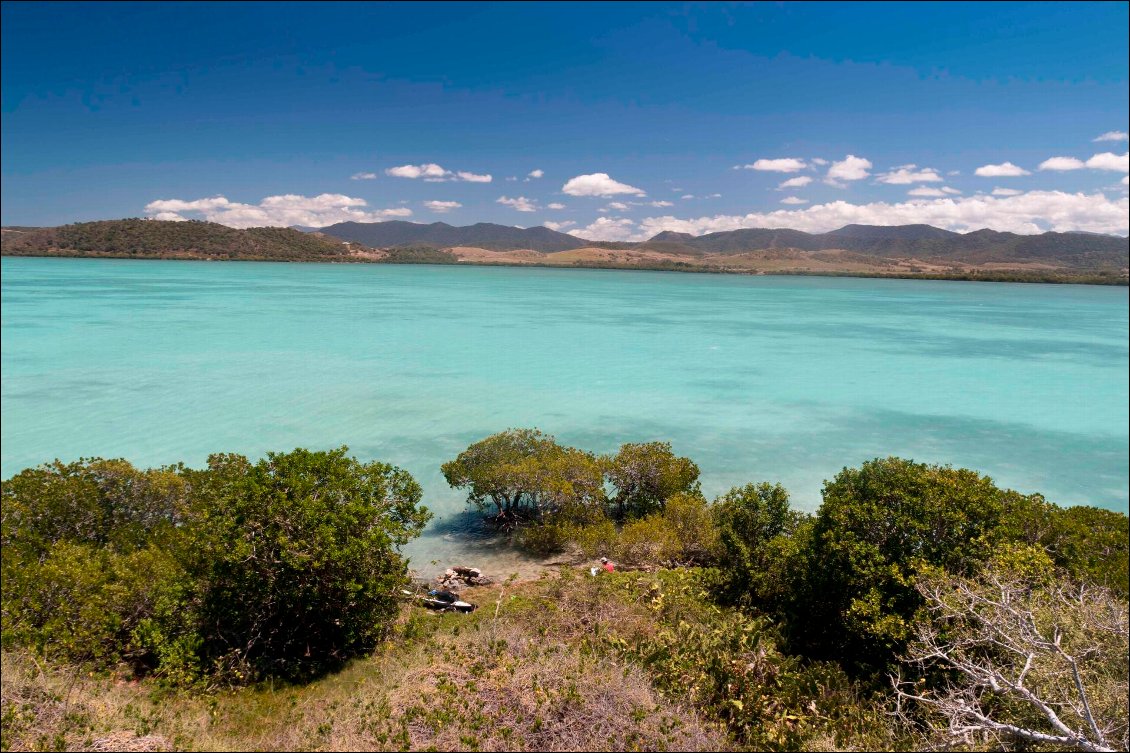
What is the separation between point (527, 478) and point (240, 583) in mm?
8465

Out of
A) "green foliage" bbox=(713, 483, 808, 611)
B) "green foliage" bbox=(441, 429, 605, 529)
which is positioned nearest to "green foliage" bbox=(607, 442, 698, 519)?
"green foliage" bbox=(441, 429, 605, 529)

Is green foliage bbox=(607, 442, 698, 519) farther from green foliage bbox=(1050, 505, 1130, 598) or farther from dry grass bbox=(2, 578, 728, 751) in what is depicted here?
green foliage bbox=(1050, 505, 1130, 598)

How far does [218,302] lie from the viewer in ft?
239

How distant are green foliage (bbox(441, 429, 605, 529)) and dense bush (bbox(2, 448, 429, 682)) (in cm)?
600

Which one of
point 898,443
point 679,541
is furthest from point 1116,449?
point 679,541

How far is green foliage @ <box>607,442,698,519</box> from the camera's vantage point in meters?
17.9

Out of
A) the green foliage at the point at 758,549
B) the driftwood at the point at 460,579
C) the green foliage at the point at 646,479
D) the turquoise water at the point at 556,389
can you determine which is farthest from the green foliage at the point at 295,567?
the green foliage at the point at 646,479

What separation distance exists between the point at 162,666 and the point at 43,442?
67.0 feet

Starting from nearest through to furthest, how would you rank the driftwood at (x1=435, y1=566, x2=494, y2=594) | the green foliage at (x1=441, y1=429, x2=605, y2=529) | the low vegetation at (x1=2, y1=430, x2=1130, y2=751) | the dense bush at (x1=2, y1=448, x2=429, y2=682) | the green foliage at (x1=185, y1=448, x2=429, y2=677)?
the low vegetation at (x1=2, y1=430, x2=1130, y2=751) → the dense bush at (x1=2, y1=448, x2=429, y2=682) → the green foliage at (x1=185, y1=448, x2=429, y2=677) → the driftwood at (x1=435, y1=566, x2=494, y2=594) → the green foliage at (x1=441, y1=429, x2=605, y2=529)

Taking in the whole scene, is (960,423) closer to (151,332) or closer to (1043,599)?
(1043,599)

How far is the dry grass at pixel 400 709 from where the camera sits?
7.30 meters

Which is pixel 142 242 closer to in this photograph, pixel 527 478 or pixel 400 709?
pixel 527 478

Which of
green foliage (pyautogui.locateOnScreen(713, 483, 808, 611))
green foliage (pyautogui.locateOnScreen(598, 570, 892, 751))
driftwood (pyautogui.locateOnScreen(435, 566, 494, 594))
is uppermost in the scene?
green foliage (pyautogui.locateOnScreen(713, 483, 808, 611))

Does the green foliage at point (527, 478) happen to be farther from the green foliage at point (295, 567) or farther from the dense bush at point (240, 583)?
the green foliage at point (295, 567)
